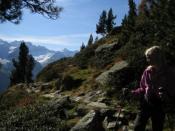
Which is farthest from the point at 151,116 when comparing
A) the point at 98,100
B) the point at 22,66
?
the point at 22,66

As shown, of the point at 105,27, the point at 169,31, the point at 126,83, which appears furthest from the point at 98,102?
the point at 105,27

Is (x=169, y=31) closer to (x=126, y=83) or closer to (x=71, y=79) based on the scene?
(x=126, y=83)

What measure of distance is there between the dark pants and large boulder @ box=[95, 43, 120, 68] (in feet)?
78.9

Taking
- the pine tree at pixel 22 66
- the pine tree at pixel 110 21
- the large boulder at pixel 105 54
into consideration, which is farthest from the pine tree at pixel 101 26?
the large boulder at pixel 105 54

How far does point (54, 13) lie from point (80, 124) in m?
9.99

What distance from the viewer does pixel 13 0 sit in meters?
21.1

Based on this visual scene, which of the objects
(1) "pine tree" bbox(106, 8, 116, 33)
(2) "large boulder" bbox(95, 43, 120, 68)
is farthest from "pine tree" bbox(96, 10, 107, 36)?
(2) "large boulder" bbox(95, 43, 120, 68)

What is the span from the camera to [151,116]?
920cm

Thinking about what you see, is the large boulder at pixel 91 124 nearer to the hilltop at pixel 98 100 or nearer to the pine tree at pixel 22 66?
the hilltop at pixel 98 100

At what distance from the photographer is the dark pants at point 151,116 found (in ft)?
29.9

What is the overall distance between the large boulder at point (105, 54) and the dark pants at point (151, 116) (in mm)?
24051

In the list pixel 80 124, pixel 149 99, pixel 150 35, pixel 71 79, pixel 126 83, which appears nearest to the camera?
pixel 149 99

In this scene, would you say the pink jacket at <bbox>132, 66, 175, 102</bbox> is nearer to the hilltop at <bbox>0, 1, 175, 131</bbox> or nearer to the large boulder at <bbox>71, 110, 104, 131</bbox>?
the hilltop at <bbox>0, 1, 175, 131</bbox>

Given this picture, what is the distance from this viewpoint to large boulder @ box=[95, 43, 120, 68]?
33938 millimetres
